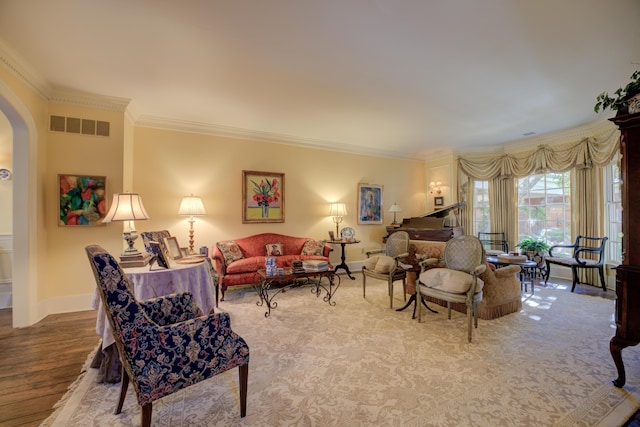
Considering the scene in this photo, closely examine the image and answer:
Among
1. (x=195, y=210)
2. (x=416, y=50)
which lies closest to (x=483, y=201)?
(x=416, y=50)

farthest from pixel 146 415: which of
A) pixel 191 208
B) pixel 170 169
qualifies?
pixel 170 169

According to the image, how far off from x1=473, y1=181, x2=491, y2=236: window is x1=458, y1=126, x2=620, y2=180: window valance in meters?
0.33

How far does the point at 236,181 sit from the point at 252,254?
1.46 metres

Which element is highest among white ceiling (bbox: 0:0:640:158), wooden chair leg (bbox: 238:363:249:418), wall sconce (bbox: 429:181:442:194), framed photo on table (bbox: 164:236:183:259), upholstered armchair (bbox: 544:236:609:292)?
white ceiling (bbox: 0:0:640:158)

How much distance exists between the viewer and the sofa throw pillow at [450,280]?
2.95 meters

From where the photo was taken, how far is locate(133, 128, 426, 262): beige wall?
15.5 feet

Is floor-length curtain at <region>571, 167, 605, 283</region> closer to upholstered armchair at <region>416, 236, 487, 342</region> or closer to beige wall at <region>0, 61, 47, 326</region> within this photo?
upholstered armchair at <region>416, 236, 487, 342</region>

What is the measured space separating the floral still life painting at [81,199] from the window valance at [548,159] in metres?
7.40

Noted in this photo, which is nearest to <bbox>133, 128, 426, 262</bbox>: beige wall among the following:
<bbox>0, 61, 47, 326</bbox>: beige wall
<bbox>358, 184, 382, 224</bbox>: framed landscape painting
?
<bbox>358, 184, 382, 224</bbox>: framed landscape painting

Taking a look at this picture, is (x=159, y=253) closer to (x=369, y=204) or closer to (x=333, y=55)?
(x=333, y=55)

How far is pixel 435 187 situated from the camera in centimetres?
737

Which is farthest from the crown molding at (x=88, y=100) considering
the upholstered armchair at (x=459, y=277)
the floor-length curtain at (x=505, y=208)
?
the floor-length curtain at (x=505, y=208)

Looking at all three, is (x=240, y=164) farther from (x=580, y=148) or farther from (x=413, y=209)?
(x=580, y=148)

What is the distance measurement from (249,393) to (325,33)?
309 centimetres
